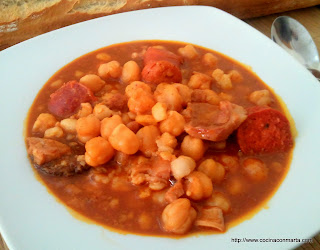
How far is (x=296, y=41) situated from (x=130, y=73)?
1.77 metres

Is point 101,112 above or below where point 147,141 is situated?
above

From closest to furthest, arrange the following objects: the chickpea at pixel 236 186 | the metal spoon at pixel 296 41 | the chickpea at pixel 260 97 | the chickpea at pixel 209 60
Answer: the chickpea at pixel 236 186
the chickpea at pixel 260 97
the chickpea at pixel 209 60
the metal spoon at pixel 296 41

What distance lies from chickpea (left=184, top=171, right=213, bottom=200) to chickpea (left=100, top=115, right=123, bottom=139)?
0.59 m

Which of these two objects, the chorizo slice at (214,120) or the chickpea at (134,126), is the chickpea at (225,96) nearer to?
the chorizo slice at (214,120)

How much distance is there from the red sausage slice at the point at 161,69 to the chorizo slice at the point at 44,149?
2.79 ft

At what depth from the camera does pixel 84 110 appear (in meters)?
2.63

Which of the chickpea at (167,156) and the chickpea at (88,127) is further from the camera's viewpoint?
the chickpea at (88,127)

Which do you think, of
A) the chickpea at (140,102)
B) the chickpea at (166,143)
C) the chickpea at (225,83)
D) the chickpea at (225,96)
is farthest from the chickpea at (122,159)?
the chickpea at (225,83)

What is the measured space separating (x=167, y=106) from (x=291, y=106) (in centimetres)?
91

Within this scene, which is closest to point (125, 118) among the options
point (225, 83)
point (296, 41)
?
point (225, 83)

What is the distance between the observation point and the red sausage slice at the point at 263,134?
248cm

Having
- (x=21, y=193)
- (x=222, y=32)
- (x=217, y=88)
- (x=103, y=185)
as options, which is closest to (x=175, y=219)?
(x=103, y=185)

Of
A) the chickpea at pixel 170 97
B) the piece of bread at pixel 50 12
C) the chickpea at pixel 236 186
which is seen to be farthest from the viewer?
the piece of bread at pixel 50 12

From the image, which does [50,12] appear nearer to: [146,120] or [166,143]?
[146,120]
